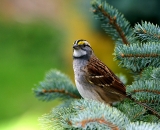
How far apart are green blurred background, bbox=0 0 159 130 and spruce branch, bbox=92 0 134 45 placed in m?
1.87

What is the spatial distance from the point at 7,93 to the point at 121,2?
2342 millimetres

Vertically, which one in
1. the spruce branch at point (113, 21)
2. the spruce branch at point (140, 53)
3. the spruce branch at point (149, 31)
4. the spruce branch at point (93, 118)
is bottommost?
the spruce branch at point (93, 118)

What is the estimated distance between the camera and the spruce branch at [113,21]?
2121 millimetres

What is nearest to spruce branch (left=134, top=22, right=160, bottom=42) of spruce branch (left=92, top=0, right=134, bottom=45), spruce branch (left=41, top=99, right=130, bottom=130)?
spruce branch (left=92, top=0, right=134, bottom=45)

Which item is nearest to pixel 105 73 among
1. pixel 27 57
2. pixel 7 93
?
pixel 7 93

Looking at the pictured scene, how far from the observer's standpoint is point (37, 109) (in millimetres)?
5055

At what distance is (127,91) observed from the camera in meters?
1.87

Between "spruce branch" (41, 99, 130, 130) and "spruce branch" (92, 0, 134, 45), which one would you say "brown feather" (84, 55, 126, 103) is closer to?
"spruce branch" (92, 0, 134, 45)

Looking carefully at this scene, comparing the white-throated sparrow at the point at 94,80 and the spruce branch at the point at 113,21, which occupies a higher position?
the spruce branch at the point at 113,21

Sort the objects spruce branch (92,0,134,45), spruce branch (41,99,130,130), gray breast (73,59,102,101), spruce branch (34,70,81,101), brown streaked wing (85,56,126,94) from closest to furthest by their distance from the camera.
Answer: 1. spruce branch (41,99,130,130)
2. spruce branch (92,0,134,45)
3. spruce branch (34,70,81,101)
4. gray breast (73,59,102,101)
5. brown streaked wing (85,56,126,94)

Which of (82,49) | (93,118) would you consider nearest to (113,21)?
(82,49)

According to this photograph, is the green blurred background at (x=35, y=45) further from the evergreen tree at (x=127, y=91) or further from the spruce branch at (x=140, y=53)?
Result: the spruce branch at (x=140, y=53)

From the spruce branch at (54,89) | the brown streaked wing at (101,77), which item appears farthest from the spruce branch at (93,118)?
the brown streaked wing at (101,77)

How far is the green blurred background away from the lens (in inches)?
195
